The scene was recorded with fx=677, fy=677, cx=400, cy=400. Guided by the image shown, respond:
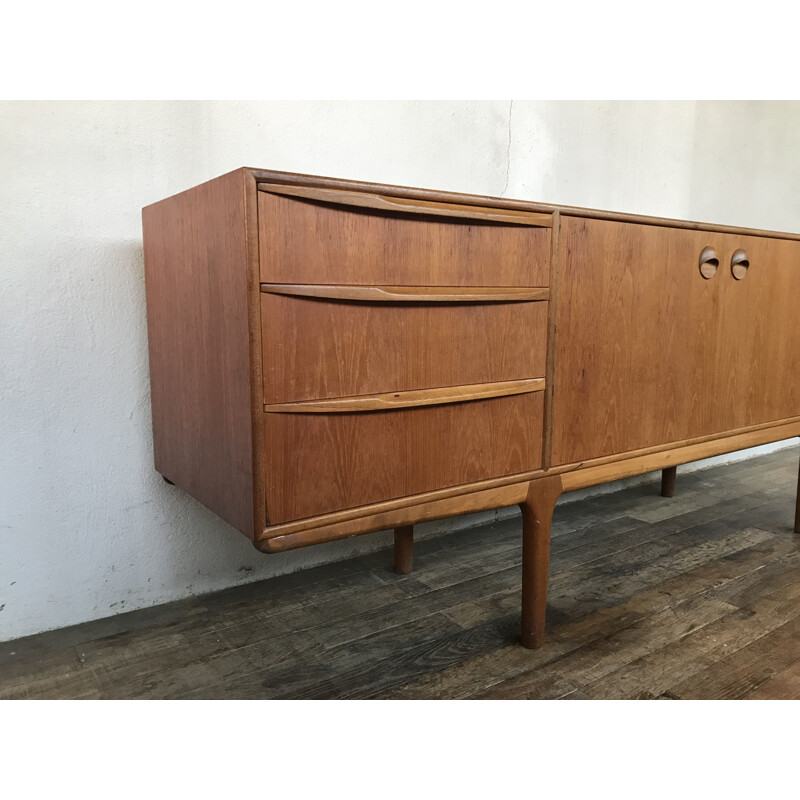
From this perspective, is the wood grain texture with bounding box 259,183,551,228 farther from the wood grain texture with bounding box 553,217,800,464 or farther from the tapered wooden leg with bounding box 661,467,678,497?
the tapered wooden leg with bounding box 661,467,678,497

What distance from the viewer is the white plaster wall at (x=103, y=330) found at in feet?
4.43

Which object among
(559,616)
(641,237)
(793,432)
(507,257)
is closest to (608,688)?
(559,616)

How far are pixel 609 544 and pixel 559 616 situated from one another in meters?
0.55

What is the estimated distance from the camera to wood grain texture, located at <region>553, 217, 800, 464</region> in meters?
1.39

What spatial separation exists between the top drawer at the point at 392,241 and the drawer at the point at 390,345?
0.04 metres

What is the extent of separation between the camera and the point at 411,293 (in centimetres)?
113

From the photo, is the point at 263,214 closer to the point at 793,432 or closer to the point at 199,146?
the point at 199,146

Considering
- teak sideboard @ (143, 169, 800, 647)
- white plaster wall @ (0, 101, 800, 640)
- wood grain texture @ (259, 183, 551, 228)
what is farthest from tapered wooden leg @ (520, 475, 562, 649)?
white plaster wall @ (0, 101, 800, 640)

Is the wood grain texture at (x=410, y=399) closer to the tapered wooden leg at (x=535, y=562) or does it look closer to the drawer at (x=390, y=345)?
the drawer at (x=390, y=345)

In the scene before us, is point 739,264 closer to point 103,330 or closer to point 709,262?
point 709,262

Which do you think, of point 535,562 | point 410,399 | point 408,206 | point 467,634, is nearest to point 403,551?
point 467,634

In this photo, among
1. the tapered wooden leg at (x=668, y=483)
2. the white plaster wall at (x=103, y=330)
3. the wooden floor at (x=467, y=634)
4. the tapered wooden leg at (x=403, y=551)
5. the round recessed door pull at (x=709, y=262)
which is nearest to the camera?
the wooden floor at (x=467, y=634)

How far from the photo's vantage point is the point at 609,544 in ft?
6.59

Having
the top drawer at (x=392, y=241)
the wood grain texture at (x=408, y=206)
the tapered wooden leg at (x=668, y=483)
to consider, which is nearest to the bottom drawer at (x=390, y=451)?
the top drawer at (x=392, y=241)
